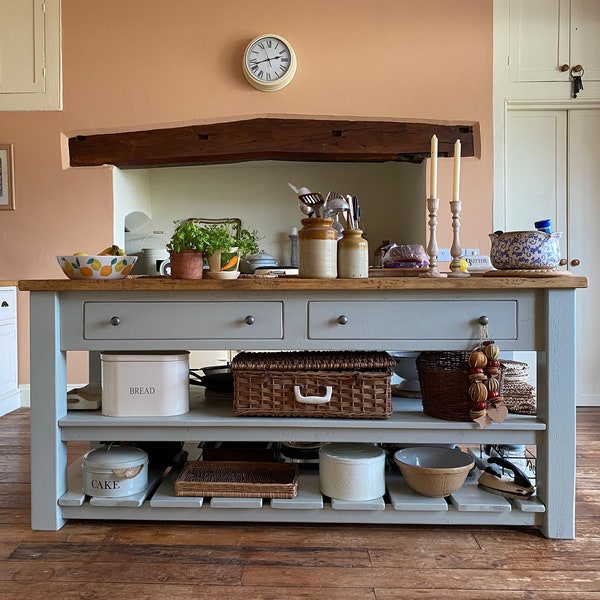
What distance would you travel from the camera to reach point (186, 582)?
5.05ft

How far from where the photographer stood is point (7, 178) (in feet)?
13.6

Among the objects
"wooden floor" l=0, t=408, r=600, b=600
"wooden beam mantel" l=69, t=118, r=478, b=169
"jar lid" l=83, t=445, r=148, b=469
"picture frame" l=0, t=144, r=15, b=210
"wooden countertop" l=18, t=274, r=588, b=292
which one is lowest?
"wooden floor" l=0, t=408, r=600, b=600

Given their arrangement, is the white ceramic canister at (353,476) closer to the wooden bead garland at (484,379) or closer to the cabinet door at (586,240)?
the wooden bead garland at (484,379)

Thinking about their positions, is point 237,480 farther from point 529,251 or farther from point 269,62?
point 269,62

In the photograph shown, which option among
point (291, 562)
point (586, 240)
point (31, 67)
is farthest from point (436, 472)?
point (31, 67)

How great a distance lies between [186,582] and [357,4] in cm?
394

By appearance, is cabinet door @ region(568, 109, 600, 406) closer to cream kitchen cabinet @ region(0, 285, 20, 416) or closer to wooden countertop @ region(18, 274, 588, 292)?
wooden countertop @ region(18, 274, 588, 292)

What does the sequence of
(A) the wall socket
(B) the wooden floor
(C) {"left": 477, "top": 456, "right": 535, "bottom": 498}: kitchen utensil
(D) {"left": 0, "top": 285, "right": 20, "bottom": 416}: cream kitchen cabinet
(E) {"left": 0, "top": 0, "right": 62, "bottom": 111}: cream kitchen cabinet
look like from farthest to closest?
(E) {"left": 0, "top": 0, "right": 62, "bottom": 111}: cream kitchen cabinet
(A) the wall socket
(D) {"left": 0, "top": 285, "right": 20, "bottom": 416}: cream kitchen cabinet
(C) {"left": 477, "top": 456, "right": 535, "bottom": 498}: kitchen utensil
(B) the wooden floor

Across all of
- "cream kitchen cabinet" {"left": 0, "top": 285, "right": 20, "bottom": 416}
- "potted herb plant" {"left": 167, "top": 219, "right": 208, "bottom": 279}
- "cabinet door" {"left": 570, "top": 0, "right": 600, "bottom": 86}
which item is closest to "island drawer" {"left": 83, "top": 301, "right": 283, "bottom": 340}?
"potted herb plant" {"left": 167, "top": 219, "right": 208, "bottom": 279}

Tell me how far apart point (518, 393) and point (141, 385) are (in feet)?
4.20

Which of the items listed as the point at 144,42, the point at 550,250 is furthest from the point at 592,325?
the point at 144,42

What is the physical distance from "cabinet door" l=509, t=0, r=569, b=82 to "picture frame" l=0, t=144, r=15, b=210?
3.70 meters

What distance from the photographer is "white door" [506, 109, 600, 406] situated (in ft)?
13.4

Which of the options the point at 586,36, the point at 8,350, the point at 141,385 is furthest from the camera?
the point at 586,36
